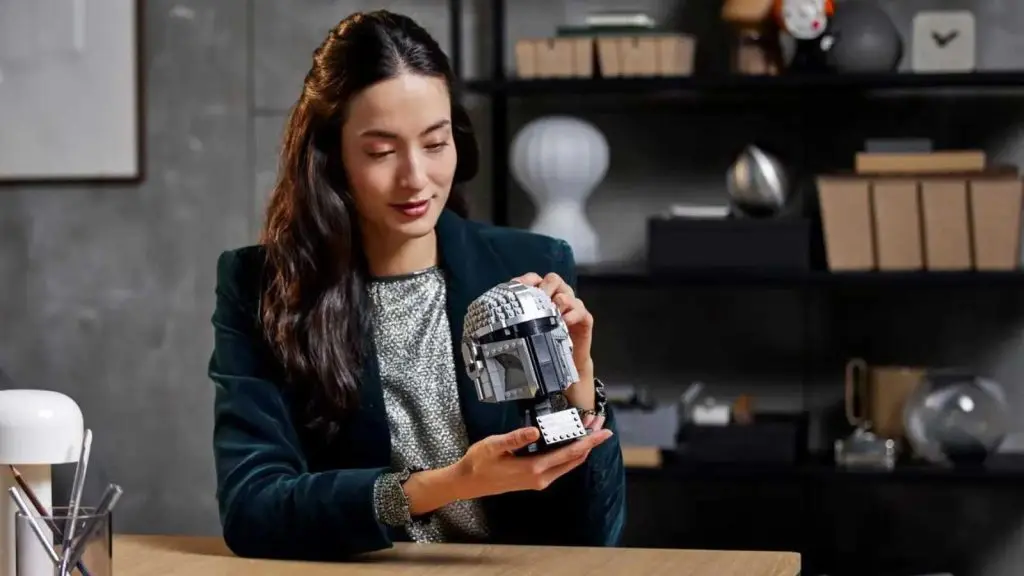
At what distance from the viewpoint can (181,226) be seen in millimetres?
3719

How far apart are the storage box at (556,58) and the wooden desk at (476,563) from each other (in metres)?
1.64

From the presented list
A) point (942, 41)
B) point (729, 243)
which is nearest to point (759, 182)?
point (729, 243)

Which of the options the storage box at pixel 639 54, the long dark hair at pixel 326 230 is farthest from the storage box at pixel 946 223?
the long dark hair at pixel 326 230

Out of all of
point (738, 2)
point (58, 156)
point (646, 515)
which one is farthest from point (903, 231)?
point (58, 156)

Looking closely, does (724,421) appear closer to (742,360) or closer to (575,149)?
(742,360)

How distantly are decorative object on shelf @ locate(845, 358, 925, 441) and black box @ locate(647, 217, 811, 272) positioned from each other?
0.94 feet

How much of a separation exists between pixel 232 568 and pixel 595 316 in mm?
1951

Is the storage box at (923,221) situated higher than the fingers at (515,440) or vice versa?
the storage box at (923,221)

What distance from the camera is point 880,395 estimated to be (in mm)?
3188

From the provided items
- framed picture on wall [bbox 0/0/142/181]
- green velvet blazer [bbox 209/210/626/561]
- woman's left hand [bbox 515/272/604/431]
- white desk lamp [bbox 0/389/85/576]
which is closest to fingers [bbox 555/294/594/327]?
woman's left hand [bbox 515/272/604/431]

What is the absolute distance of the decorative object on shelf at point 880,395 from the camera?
3166mm

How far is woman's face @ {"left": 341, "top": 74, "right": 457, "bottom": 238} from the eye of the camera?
6.12ft

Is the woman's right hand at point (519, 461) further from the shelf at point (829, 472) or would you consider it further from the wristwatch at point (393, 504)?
the shelf at point (829, 472)

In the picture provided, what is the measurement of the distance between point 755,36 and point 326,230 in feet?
4.90
